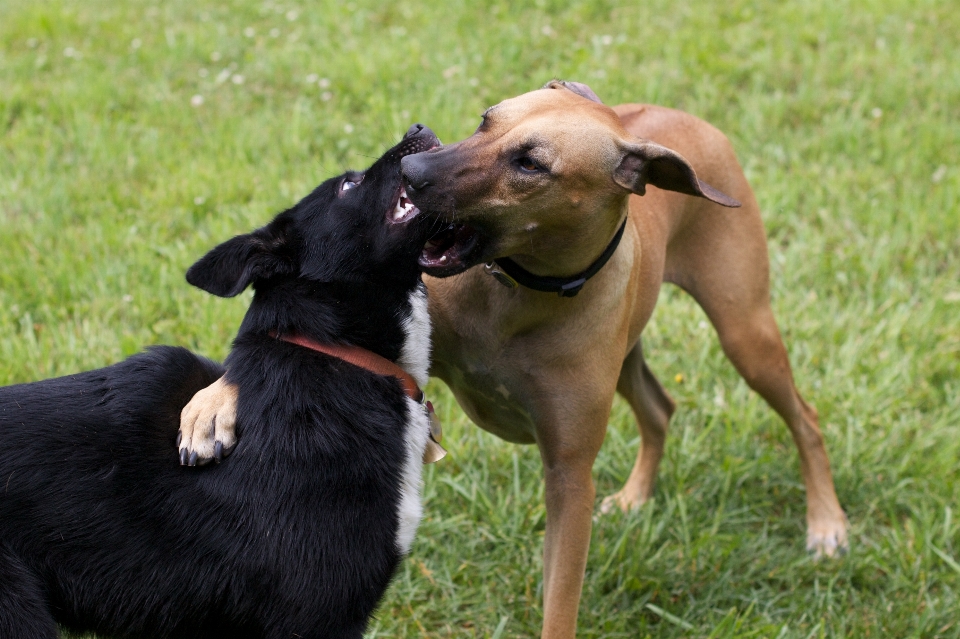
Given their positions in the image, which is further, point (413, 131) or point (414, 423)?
point (413, 131)

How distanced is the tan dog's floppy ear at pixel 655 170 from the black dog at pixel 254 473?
62 cm

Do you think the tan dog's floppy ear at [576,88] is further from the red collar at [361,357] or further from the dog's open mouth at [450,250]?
the red collar at [361,357]

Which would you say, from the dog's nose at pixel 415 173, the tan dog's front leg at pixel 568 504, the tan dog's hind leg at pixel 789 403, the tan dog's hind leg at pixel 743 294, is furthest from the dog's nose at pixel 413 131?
the tan dog's hind leg at pixel 789 403

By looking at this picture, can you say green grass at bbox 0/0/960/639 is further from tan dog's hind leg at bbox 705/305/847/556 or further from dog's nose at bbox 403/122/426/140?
dog's nose at bbox 403/122/426/140

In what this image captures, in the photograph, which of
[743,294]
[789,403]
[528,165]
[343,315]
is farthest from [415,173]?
[789,403]

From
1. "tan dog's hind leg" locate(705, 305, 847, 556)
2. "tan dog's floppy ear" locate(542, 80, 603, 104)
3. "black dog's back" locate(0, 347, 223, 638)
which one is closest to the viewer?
"black dog's back" locate(0, 347, 223, 638)

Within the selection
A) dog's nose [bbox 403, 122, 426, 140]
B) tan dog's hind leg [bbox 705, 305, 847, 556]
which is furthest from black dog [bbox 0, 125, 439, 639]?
tan dog's hind leg [bbox 705, 305, 847, 556]

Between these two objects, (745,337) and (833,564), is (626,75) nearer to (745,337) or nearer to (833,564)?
(745,337)

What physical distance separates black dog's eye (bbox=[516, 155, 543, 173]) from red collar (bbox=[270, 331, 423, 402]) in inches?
27.9

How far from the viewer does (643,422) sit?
14.3ft

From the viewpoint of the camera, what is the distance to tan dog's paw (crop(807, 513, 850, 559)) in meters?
4.33

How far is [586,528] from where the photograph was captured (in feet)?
10.8

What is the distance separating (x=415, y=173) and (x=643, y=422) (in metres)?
1.95

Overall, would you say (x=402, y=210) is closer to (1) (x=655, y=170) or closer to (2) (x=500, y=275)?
(2) (x=500, y=275)
